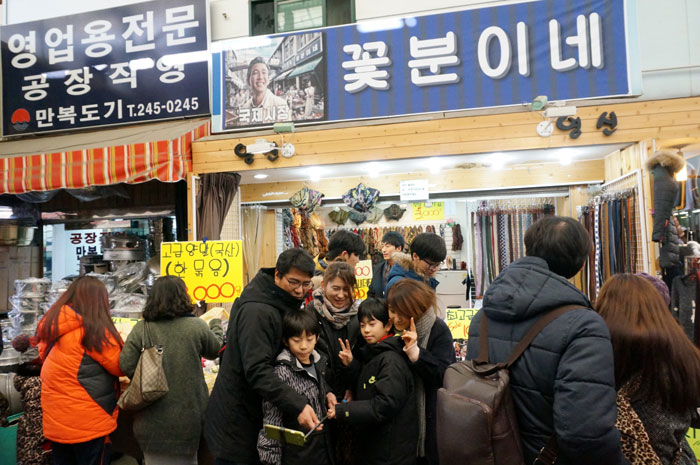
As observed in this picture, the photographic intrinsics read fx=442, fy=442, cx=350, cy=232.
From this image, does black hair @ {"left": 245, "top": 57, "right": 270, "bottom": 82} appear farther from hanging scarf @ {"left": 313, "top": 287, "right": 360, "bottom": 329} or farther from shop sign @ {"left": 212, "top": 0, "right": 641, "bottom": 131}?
hanging scarf @ {"left": 313, "top": 287, "right": 360, "bottom": 329}

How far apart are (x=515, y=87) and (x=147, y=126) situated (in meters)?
4.97

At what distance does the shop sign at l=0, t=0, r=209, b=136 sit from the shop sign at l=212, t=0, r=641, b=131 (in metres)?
0.80

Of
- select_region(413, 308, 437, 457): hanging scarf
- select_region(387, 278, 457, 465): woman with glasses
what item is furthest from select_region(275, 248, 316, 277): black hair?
select_region(413, 308, 437, 457): hanging scarf

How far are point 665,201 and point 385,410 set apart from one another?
3457 millimetres

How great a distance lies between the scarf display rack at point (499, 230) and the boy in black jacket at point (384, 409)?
4838 millimetres

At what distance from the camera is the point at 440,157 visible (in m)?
5.01

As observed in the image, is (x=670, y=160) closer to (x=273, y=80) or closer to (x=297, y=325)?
(x=297, y=325)

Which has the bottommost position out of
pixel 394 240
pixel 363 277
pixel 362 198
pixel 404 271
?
pixel 363 277

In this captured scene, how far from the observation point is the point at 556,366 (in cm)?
139

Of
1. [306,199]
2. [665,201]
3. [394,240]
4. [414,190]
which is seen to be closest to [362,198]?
[306,199]

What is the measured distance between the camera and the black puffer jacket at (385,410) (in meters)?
1.92

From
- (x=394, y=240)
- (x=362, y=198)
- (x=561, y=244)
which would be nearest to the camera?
(x=561, y=244)

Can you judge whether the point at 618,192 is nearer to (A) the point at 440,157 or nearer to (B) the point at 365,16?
(A) the point at 440,157

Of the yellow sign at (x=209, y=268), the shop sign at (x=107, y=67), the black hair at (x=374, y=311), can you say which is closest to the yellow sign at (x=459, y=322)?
the black hair at (x=374, y=311)
